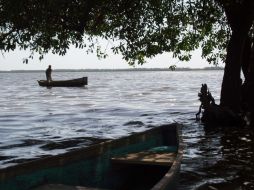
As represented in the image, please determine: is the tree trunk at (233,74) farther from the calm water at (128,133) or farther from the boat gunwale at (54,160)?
the boat gunwale at (54,160)

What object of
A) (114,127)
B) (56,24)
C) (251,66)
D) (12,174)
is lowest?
(114,127)

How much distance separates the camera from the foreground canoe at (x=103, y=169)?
682 cm

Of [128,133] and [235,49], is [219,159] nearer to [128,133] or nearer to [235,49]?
[128,133]

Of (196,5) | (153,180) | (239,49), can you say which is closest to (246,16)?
(239,49)

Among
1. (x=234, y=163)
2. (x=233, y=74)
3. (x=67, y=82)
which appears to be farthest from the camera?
(x=67, y=82)

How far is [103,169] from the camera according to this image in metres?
8.31

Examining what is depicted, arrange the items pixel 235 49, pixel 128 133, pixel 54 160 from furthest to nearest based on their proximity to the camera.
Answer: pixel 128 133 < pixel 235 49 < pixel 54 160

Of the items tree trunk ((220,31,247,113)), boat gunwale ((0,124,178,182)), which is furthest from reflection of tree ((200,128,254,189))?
boat gunwale ((0,124,178,182))

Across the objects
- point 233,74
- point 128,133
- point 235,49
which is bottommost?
point 128,133

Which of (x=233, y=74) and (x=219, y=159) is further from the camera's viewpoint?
(x=233, y=74)

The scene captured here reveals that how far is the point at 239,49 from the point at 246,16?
1.46 metres

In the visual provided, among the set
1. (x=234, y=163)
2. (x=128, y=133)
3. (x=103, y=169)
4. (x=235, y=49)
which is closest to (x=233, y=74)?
(x=235, y=49)

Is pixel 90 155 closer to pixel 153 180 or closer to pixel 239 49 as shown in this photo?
pixel 153 180

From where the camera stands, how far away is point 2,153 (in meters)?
14.0
